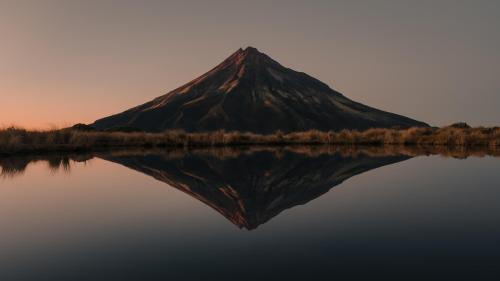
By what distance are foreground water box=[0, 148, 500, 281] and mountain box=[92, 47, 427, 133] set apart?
348 feet

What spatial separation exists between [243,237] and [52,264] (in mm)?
2723

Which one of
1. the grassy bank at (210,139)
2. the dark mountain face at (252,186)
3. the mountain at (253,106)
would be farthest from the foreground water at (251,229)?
the mountain at (253,106)

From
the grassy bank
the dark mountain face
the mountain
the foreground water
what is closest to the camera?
the foreground water

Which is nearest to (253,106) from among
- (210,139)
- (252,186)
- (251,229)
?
(210,139)

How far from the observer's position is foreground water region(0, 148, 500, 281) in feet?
16.0

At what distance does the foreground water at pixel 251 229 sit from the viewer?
486 centimetres

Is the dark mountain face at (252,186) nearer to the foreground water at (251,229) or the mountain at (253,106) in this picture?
the foreground water at (251,229)

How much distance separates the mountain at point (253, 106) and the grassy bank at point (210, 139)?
74603mm

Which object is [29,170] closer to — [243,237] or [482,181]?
[243,237]

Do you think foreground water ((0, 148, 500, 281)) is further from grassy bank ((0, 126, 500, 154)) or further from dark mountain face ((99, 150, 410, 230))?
grassy bank ((0, 126, 500, 154))

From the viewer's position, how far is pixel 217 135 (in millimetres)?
41000

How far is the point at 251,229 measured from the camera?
692 centimetres

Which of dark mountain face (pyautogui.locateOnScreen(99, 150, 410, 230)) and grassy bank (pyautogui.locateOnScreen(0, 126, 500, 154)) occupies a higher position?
grassy bank (pyautogui.locateOnScreen(0, 126, 500, 154))

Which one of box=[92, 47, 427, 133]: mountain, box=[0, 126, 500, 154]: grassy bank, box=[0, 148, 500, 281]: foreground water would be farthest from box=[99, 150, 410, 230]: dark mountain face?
box=[92, 47, 427, 133]: mountain
